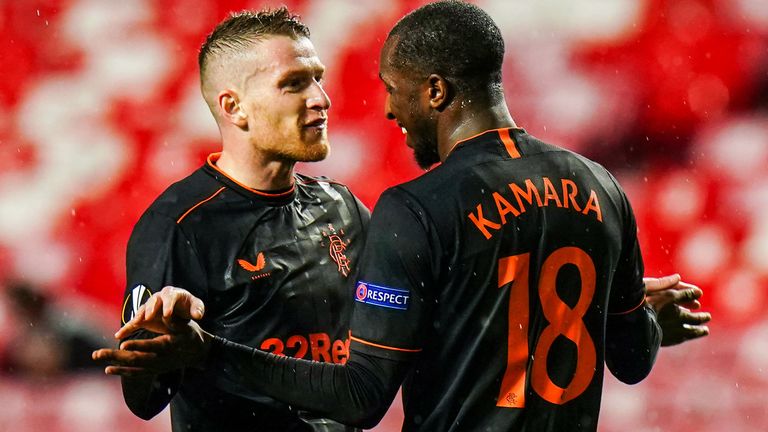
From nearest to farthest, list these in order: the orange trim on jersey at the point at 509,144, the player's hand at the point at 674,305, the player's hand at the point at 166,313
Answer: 1. the player's hand at the point at 166,313
2. the orange trim on jersey at the point at 509,144
3. the player's hand at the point at 674,305

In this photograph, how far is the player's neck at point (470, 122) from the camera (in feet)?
5.73

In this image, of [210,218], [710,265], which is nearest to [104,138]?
[210,218]

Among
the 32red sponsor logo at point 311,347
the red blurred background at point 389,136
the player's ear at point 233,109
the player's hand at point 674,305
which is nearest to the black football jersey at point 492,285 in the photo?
the player's hand at point 674,305

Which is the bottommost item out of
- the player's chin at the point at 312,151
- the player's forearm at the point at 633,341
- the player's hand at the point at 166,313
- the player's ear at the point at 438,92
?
the player's hand at the point at 166,313

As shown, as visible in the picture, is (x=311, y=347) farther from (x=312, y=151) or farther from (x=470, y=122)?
(x=470, y=122)

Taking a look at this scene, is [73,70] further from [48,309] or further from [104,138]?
[48,309]

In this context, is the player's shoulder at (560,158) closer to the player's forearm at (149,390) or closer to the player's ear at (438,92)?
the player's ear at (438,92)

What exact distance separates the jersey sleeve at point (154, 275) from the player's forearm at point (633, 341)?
2.83 feet

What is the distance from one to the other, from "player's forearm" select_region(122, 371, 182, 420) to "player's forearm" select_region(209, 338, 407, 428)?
1.14ft

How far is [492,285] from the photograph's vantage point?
5.47 ft

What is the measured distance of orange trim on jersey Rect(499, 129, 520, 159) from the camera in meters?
1.73

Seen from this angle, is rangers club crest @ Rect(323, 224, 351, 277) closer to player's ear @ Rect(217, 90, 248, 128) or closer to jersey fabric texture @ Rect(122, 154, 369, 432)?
jersey fabric texture @ Rect(122, 154, 369, 432)

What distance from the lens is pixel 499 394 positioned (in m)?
1.70

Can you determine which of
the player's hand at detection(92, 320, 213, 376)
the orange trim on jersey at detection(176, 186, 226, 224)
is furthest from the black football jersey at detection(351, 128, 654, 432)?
the orange trim on jersey at detection(176, 186, 226, 224)
